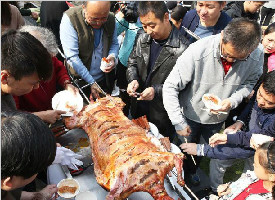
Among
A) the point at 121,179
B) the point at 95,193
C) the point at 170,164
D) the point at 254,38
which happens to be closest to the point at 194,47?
the point at 254,38

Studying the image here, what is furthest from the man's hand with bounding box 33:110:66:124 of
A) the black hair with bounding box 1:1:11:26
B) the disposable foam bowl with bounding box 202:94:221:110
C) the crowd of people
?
the disposable foam bowl with bounding box 202:94:221:110

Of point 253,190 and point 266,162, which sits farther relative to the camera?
point 253,190

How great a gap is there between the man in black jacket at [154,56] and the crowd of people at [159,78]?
0.04 feet

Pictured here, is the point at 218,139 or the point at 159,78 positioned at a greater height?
the point at 159,78

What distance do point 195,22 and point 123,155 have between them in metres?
2.46

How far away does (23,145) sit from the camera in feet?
4.96

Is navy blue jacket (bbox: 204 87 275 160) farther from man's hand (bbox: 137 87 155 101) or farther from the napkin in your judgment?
the napkin

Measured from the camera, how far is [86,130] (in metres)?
2.97

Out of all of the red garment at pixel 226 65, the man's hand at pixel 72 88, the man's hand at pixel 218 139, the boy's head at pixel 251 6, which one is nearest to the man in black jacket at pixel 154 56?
the red garment at pixel 226 65

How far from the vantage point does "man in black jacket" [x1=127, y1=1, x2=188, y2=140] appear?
3.20m

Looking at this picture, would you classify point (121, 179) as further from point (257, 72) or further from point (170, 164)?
point (257, 72)

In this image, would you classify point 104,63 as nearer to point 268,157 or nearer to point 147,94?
point 147,94

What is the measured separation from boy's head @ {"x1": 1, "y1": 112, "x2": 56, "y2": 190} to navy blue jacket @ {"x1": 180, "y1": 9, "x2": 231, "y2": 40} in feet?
9.46

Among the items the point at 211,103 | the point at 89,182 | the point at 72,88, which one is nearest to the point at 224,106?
the point at 211,103
